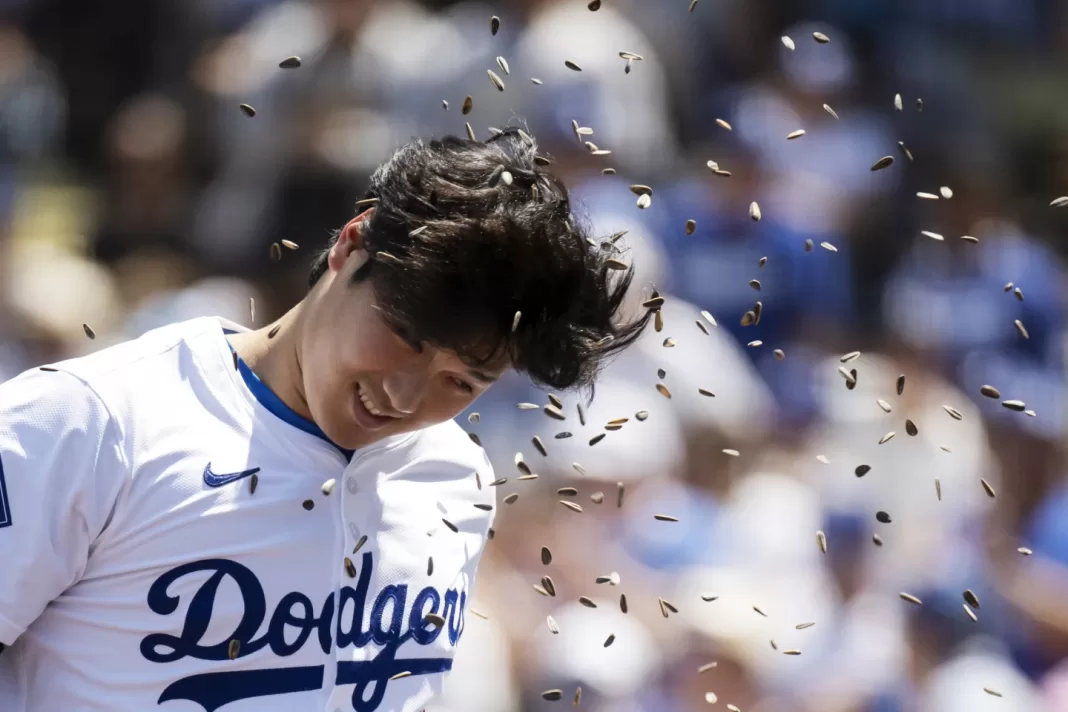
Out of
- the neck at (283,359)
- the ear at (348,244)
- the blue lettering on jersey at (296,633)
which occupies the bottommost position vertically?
the blue lettering on jersey at (296,633)

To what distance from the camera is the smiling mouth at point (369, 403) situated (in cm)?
187

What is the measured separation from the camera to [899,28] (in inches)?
224

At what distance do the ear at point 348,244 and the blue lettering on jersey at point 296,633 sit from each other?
474 mm

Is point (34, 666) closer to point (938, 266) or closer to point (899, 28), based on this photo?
point (938, 266)

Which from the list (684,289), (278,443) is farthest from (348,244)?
(684,289)

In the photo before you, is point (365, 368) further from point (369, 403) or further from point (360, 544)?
point (360, 544)

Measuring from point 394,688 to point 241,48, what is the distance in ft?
10.5

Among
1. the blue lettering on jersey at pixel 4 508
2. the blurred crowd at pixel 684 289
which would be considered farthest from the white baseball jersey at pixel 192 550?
the blurred crowd at pixel 684 289

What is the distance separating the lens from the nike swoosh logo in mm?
1874

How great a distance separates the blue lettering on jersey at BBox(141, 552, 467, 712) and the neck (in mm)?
281

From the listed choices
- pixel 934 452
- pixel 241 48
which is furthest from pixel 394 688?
pixel 241 48

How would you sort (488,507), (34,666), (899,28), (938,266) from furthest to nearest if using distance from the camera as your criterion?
(899,28) → (938,266) → (488,507) → (34,666)

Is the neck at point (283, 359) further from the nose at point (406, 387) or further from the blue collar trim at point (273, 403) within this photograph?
the nose at point (406, 387)

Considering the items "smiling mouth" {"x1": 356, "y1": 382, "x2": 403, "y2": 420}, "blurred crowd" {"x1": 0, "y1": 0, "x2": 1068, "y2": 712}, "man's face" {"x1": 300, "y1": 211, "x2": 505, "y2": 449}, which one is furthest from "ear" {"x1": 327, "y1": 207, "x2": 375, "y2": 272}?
"blurred crowd" {"x1": 0, "y1": 0, "x2": 1068, "y2": 712}
